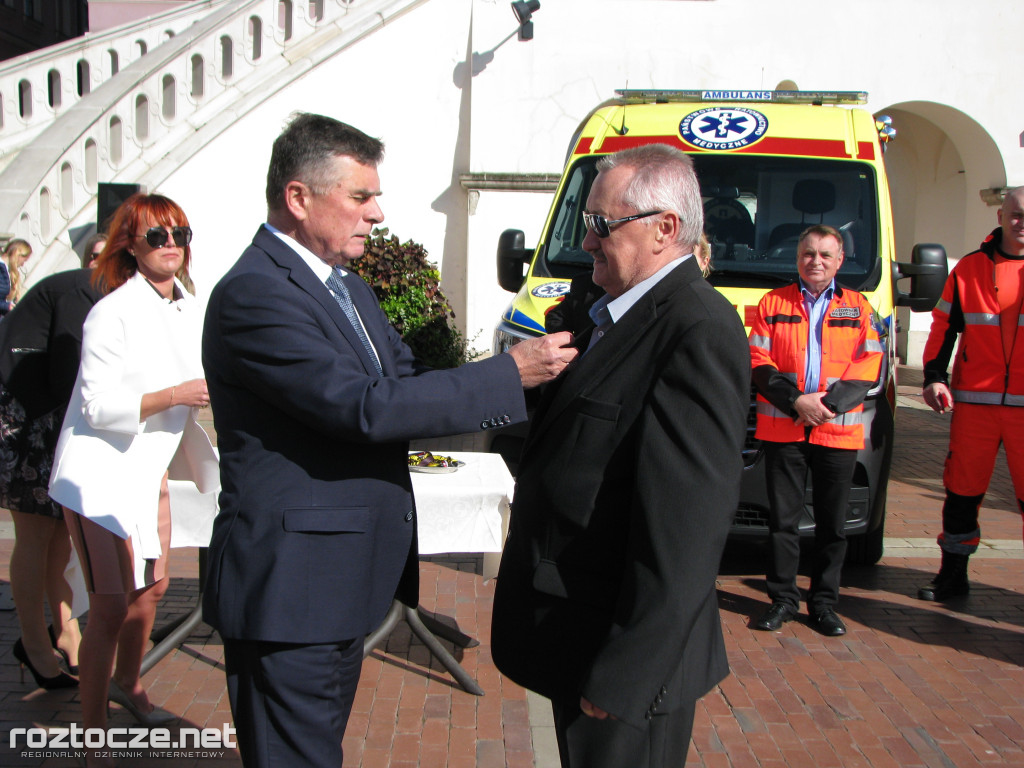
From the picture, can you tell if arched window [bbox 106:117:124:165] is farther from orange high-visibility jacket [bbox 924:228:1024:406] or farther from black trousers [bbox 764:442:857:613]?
orange high-visibility jacket [bbox 924:228:1024:406]

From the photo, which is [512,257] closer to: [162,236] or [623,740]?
[162,236]

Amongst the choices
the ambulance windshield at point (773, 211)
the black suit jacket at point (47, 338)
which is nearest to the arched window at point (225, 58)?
the ambulance windshield at point (773, 211)

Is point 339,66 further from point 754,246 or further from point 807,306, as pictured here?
point 807,306

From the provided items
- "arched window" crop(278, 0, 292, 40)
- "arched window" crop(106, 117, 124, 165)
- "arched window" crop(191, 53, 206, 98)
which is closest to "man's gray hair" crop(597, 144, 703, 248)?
"arched window" crop(106, 117, 124, 165)

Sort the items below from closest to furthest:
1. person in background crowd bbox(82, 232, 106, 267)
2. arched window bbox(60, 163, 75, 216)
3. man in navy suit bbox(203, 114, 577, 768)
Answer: man in navy suit bbox(203, 114, 577, 768)
person in background crowd bbox(82, 232, 106, 267)
arched window bbox(60, 163, 75, 216)

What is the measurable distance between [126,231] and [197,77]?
9233mm

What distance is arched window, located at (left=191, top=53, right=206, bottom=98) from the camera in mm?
11270

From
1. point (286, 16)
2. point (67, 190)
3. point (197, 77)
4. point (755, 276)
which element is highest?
point (286, 16)

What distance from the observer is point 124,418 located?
2.94 m

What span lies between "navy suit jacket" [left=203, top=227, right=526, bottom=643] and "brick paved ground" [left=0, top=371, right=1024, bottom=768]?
4.95ft

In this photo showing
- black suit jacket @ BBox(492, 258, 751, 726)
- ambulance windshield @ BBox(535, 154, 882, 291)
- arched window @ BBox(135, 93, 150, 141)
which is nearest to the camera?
black suit jacket @ BBox(492, 258, 751, 726)

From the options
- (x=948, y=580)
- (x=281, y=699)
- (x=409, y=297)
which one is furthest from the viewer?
(x=409, y=297)

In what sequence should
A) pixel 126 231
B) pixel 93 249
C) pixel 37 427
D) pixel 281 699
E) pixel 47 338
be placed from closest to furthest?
pixel 281 699, pixel 126 231, pixel 47 338, pixel 37 427, pixel 93 249

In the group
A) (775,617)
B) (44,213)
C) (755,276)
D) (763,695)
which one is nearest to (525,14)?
(44,213)
